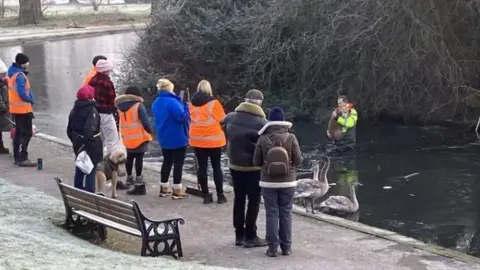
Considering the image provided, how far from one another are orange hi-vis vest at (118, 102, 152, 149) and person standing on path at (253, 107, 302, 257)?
3231mm

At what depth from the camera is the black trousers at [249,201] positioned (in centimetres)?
934

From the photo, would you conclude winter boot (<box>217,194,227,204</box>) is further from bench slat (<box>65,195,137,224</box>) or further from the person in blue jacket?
bench slat (<box>65,195,137,224</box>)

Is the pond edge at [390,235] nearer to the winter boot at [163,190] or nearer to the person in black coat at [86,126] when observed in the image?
the winter boot at [163,190]

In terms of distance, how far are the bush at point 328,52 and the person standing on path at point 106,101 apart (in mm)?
8993

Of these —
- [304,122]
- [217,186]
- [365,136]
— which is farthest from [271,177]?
[304,122]

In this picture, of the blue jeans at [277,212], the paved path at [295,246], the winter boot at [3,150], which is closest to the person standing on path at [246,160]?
the paved path at [295,246]

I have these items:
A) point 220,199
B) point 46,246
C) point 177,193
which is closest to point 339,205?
point 220,199

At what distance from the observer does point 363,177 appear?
15359mm

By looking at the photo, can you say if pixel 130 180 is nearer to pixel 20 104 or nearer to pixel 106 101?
pixel 106 101

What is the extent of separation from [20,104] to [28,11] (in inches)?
2025

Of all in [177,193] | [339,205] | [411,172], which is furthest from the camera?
[411,172]

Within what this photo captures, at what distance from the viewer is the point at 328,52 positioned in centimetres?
2131

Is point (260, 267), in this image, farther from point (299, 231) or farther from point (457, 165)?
point (457, 165)

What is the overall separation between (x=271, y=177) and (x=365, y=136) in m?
11.7
